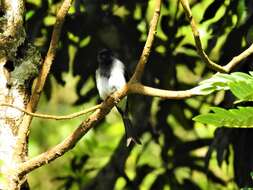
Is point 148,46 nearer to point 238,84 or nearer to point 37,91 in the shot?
point 37,91

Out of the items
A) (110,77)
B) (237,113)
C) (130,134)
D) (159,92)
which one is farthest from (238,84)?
(110,77)

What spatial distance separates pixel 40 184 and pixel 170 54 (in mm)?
1742

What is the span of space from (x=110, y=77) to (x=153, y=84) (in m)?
0.27

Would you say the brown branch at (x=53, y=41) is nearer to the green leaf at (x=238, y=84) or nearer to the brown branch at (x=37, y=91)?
the brown branch at (x=37, y=91)

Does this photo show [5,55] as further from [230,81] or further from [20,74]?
[230,81]

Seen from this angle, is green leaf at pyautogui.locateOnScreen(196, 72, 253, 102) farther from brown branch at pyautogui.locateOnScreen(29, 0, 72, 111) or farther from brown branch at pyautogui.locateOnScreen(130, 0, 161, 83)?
brown branch at pyautogui.locateOnScreen(29, 0, 72, 111)

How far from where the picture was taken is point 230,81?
6.28ft

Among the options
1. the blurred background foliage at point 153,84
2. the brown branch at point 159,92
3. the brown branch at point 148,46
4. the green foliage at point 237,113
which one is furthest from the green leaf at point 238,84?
the blurred background foliage at point 153,84

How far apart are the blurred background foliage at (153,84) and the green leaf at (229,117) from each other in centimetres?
217

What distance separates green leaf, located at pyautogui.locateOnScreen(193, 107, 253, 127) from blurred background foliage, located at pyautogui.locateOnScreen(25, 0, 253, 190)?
217cm

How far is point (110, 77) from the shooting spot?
454 centimetres

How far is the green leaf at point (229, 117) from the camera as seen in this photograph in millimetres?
1839

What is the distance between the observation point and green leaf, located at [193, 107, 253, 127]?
6.03 feet

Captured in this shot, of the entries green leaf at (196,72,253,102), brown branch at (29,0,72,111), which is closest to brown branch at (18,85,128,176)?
brown branch at (29,0,72,111)
